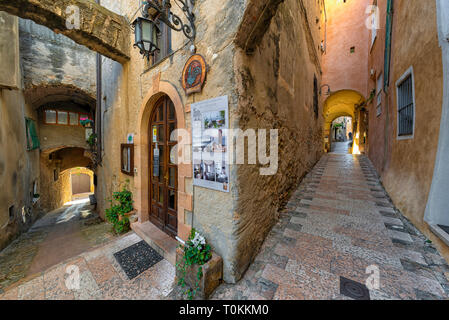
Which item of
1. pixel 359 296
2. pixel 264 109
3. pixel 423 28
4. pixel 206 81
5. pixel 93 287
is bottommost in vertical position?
pixel 93 287

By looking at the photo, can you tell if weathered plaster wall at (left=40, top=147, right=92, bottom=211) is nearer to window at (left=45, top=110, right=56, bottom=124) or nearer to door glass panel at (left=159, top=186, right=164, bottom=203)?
window at (left=45, top=110, right=56, bottom=124)

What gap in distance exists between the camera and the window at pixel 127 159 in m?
4.10

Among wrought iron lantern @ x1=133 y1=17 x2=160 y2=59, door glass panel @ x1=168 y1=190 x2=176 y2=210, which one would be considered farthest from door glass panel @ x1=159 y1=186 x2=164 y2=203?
wrought iron lantern @ x1=133 y1=17 x2=160 y2=59

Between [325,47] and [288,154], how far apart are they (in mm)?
11777

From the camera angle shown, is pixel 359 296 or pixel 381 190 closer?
pixel 359 296

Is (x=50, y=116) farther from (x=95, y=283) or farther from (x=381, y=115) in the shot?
(x=381, y=115)

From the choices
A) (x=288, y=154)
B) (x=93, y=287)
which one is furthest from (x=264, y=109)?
(x=93, y=287)

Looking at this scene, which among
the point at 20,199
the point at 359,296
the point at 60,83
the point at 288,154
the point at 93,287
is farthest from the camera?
the point at 60,83

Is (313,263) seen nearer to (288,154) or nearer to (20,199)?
(288,154)

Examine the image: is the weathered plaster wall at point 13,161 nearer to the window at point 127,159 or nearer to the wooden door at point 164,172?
the window at point 127,159

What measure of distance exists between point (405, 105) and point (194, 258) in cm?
509

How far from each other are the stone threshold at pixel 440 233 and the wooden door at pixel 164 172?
147 inches

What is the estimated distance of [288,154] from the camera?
12.3 feet

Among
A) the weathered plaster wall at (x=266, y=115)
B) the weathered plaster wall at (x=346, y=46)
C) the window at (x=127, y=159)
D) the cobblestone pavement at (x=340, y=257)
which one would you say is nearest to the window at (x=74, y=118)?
the window at (x=127, y=159)
